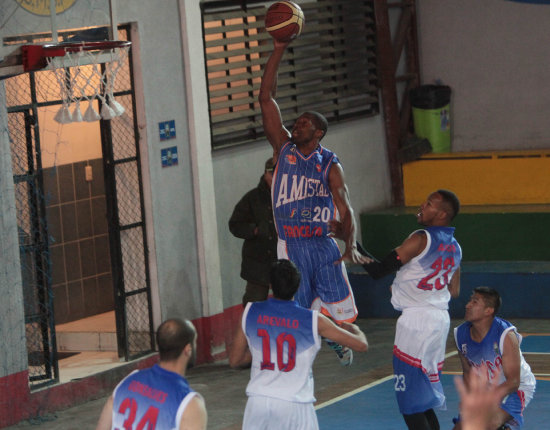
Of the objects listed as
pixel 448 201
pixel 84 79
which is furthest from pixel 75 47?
pixel 448 201

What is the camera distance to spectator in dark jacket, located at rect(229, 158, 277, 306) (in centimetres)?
1228

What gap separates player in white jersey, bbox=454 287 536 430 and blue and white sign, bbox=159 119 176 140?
15.6 ft

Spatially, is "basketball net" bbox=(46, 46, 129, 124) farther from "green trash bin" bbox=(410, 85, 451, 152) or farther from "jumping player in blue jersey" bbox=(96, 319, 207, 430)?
"green trash bin" bbox=(410, 85, 451, 152)

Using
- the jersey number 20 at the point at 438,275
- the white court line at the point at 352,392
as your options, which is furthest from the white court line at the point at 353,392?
the jersey number 20 at the point at 438,275

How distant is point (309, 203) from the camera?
9.24m

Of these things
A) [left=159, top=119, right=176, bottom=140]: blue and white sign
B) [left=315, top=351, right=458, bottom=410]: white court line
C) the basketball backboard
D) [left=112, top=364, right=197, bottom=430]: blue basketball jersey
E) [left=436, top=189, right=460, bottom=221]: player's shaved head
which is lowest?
[left=315, top=351, right=458, bottom=410]: white court line

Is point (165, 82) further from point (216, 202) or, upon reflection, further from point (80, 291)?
point (80, 291)

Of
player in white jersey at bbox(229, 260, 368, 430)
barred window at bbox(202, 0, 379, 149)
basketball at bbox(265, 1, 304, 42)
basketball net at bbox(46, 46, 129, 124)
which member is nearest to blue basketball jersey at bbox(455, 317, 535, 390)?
player in white jersey at bbox(229, 260, 368, 430)

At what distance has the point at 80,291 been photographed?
528 inches

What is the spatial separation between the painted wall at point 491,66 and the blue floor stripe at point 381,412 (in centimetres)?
623

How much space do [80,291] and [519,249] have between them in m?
5.52

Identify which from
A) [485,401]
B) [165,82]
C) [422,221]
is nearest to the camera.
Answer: [485,401]

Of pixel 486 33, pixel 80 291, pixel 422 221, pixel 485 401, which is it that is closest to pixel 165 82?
pixel 80 291

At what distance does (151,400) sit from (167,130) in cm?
680
